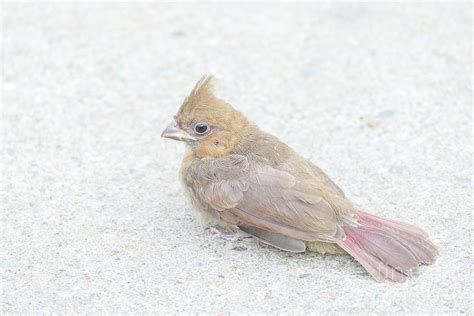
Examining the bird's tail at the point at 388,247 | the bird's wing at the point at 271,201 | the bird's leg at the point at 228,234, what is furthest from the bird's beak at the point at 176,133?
the bird's tail at the point at 388,247

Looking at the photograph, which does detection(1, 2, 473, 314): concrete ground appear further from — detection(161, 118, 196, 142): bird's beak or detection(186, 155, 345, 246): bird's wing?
detection(161, 118, 196, 142): bird's beak

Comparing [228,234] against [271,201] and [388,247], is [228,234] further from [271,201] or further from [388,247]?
[388,247]

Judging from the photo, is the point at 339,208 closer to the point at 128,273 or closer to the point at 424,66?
the point at 128,273

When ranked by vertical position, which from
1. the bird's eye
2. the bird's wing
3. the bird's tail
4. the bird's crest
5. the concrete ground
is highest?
the bird's crest

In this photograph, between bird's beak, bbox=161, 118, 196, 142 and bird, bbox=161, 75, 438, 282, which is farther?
bird's beak, bbox=161, 118, 196, 142

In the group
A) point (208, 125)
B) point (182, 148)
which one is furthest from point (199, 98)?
point (182, 148)

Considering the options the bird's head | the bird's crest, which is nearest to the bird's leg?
the bird's head

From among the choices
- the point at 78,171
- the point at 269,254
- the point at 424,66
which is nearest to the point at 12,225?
the point at 78,171

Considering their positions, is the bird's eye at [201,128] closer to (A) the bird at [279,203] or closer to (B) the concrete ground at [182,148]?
(A) the bird at [279,203]
